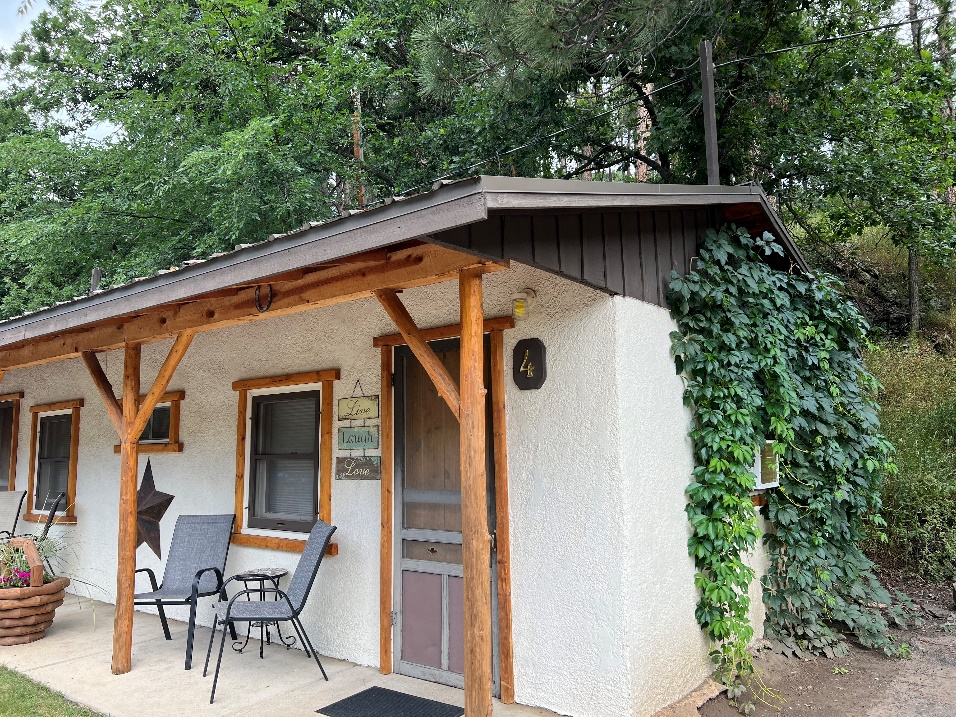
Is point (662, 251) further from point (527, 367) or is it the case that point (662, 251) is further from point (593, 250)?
point (527, 367)

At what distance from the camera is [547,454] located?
12.2ft

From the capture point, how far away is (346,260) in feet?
10.9

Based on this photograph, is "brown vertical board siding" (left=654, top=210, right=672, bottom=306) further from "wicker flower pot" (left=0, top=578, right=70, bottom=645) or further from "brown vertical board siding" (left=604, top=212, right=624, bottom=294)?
"wicker flower pot" (left=0, top=578, right=70, bottom=645)

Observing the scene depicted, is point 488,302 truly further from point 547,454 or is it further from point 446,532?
point 446,532

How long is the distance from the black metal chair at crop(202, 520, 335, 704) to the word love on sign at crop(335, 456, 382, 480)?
34cm

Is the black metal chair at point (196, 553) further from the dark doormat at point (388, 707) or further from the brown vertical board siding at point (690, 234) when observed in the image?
the brown vertical board siding at point (690, 234)

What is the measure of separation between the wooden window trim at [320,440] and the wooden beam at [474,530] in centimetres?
216

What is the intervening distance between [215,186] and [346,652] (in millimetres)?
7526

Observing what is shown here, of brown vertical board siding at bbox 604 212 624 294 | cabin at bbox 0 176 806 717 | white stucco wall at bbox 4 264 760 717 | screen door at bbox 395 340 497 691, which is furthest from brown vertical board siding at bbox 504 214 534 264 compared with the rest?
screen door at bbox 395 340 497 691

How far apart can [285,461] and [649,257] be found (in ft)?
9.66

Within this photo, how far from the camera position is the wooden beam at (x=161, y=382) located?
4.37 meters

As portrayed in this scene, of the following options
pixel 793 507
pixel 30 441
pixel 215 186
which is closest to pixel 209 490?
pixel 30 441

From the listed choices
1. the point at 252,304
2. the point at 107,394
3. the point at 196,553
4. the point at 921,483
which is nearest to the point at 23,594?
the point at 196,553

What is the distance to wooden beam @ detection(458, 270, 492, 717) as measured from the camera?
2.65m
